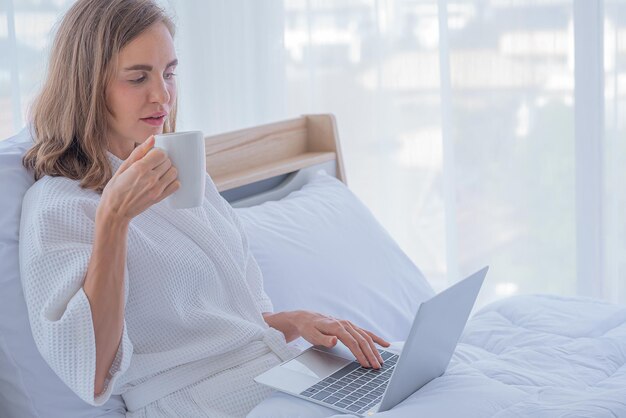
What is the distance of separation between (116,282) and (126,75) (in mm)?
394

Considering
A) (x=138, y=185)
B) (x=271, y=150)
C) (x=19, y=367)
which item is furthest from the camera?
(x=271, y=150)

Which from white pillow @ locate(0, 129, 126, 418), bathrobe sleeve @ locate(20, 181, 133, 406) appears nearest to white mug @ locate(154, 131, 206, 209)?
bathrobe sleeve @ locate(20, 181, 133, 406)

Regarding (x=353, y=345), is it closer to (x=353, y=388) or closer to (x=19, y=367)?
(x=353, y=388)

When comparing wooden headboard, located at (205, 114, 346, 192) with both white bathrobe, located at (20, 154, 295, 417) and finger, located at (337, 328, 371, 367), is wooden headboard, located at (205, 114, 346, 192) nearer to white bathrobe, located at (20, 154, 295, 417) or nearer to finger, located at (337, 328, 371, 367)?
white bathrobe, located at (20, 154, 295, 417)

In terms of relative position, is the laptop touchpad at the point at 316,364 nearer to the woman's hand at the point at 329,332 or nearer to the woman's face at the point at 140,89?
the woman's hand at the point at 329,332

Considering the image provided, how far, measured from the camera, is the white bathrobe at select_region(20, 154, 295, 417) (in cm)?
127

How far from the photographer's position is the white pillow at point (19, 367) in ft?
→ 4.50

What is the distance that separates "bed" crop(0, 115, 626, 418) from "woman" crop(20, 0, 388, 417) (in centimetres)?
8

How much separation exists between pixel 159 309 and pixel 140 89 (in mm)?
377

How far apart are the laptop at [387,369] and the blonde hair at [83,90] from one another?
0.46 metres

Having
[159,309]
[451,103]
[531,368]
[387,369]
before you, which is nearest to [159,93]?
[159,309]

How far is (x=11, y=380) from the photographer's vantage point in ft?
4.54

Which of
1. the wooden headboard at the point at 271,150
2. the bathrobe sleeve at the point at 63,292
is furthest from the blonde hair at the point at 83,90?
the wooden headboard at the point at 271,150

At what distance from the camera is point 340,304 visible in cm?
189
